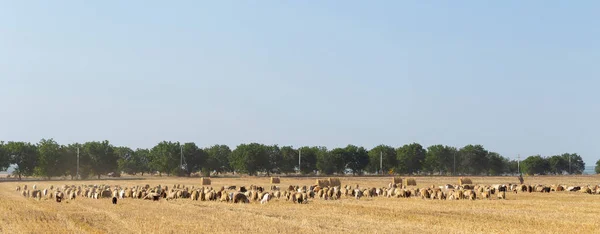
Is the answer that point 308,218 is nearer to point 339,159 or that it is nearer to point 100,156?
point 100,156

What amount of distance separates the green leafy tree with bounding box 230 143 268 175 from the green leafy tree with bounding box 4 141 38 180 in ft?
130

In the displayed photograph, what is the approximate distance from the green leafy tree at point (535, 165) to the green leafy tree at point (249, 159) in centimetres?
6914

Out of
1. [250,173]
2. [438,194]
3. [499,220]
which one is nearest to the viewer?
[499,220]

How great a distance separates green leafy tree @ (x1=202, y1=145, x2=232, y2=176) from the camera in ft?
511

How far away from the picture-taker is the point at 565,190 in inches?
2611

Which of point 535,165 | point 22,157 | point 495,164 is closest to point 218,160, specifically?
point 22,157

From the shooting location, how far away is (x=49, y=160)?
130 metres

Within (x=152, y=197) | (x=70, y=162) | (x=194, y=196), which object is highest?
(x=70, y=162)

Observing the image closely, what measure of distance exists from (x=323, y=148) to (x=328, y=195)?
111 metres

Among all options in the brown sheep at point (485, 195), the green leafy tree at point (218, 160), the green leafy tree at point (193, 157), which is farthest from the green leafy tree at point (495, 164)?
the brown sheep at point (485, 195)

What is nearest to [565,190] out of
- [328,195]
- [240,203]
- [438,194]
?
[438,194]

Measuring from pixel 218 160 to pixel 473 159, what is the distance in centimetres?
5960

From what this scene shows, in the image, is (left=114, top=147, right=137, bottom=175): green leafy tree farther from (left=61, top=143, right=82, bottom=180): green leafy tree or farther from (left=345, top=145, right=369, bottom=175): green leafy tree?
(left=345, top=145, right=369, bottom=175): green leafy tree

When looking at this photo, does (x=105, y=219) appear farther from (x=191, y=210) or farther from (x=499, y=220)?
(x=499, y=220)
